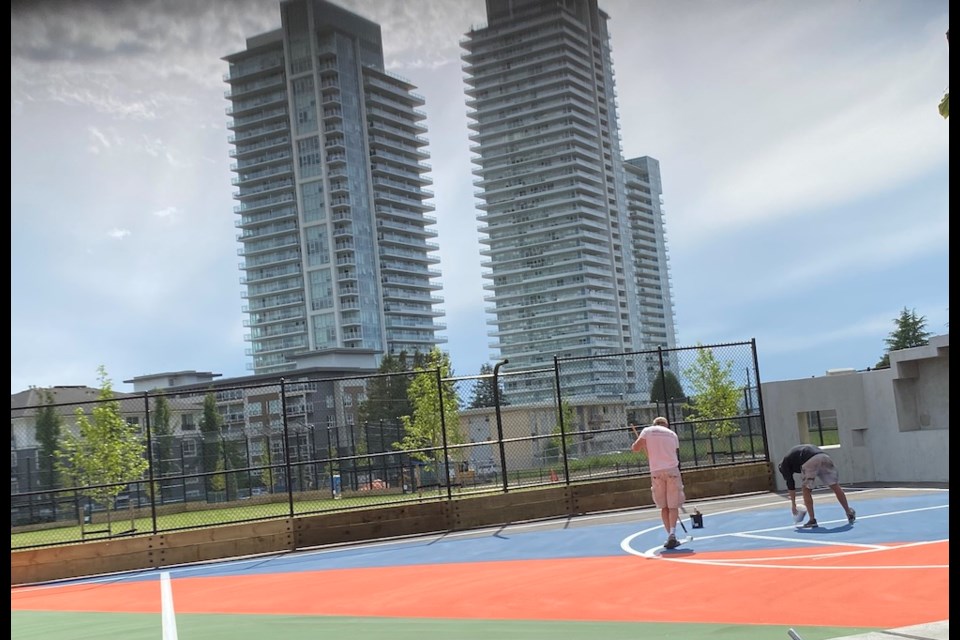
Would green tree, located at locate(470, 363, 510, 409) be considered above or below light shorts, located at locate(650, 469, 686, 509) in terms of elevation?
above

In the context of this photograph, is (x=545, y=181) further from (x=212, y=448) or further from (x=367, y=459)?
(x=367, y=459)

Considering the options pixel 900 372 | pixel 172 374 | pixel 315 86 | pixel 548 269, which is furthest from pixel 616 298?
pixel 900 372

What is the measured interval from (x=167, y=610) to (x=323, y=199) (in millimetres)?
147028

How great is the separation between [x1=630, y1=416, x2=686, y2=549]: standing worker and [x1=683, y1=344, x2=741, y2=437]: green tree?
22.0 meters

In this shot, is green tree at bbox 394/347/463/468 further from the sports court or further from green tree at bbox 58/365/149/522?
the sports court

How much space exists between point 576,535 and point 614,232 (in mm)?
162043

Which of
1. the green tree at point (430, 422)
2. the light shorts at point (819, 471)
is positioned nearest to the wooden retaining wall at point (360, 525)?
the light shorts at point (819, 471)

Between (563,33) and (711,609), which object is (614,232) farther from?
(711,609)

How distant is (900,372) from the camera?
18.8 meters

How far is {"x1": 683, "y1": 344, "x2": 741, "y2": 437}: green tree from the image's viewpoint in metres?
35.9

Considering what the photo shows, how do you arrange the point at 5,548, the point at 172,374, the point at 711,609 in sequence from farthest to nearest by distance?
the point at 172,374 < the point at 711,609 < the point at 5,548

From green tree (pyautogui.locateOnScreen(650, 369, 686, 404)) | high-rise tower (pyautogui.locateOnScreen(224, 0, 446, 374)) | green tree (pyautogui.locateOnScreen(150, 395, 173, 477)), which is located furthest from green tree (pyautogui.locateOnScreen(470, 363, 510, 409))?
high-rise tower (pyautogui.locateOnScreen(224, 0, 446, 374))

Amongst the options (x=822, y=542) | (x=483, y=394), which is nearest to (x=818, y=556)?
(x=822, y=542)

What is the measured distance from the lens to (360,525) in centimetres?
1662
